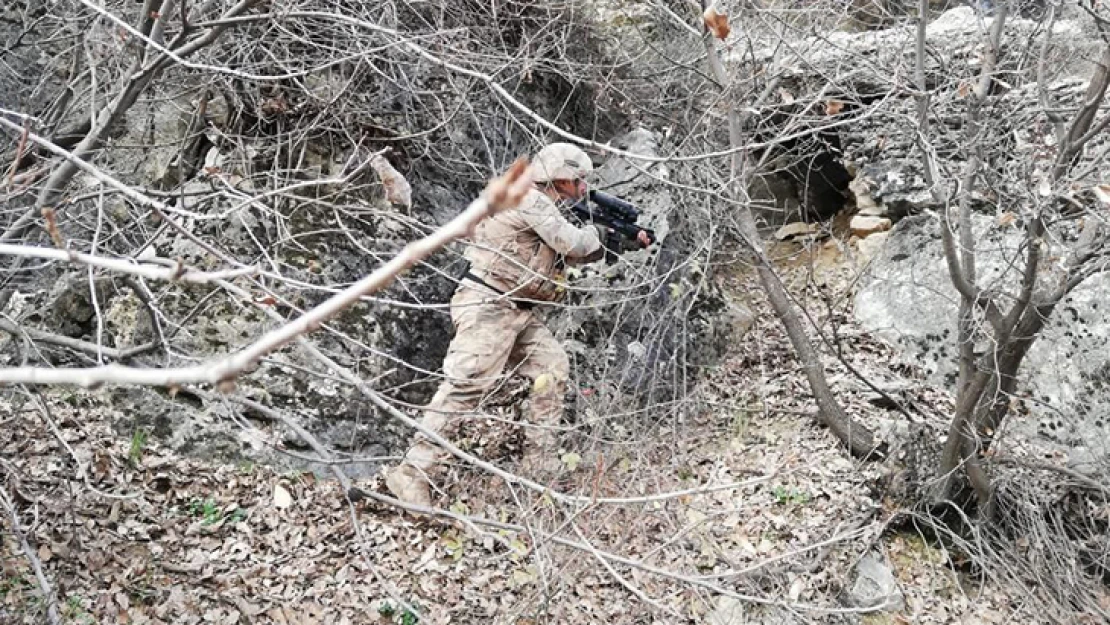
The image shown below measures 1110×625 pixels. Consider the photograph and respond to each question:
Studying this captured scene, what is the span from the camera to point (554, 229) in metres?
4.27

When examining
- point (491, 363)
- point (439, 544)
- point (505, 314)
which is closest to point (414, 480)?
point (439, 544)

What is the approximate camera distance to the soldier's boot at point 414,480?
14.1ft

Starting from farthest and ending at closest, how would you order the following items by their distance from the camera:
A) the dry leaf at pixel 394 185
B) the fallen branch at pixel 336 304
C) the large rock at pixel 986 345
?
the large rock at pixel 986 345
the dry leaf at pixel 394 185
the fallen branch at pixel 336 304

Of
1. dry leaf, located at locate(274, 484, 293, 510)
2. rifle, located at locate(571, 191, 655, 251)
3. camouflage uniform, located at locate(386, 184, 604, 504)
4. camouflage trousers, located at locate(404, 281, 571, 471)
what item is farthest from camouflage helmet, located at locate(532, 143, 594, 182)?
dry leaf, located at locate(274, 484, 293, 510)

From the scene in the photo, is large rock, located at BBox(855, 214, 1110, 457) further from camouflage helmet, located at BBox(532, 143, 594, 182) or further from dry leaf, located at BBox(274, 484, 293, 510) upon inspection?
dry leaf, located at BBox(274, 484, 293, 510)

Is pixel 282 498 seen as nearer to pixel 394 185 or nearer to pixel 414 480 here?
pixel 414 480

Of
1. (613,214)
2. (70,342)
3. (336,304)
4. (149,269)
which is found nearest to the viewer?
(336,304)

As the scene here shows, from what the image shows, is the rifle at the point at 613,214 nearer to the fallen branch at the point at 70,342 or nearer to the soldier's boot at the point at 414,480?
the soldier's boot at the point at 414,480

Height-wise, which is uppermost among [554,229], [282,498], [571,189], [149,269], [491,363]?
[149,269]

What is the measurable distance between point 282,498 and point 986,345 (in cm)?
440

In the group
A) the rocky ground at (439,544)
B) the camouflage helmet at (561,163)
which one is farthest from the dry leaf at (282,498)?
the camouflage helmet at (561,163)

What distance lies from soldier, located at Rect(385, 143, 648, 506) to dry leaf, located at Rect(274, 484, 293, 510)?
22.0 inches

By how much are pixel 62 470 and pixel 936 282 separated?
599 cm

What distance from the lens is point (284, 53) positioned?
5254mm
